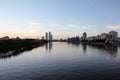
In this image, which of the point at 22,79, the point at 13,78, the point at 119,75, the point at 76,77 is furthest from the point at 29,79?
the point at 119,75

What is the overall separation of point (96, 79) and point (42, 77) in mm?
7731

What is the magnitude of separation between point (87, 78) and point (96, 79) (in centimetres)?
128

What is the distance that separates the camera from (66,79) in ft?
73.3

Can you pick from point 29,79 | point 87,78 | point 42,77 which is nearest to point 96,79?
point 87,78

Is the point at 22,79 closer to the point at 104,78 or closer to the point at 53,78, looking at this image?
the point at 53,78

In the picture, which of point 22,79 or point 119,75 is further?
point 119,75

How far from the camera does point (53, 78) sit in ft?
74.6

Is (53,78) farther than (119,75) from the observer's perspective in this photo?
No

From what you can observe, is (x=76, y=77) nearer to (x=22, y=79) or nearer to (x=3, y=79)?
(x=22, y=79)

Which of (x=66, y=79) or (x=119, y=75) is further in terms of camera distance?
(x=119, y=75)

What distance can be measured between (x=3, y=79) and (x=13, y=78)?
1.34 m

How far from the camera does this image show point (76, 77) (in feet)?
76.5

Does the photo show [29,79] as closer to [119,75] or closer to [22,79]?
[22,79]

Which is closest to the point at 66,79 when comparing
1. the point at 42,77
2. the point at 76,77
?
the point at 76,77
